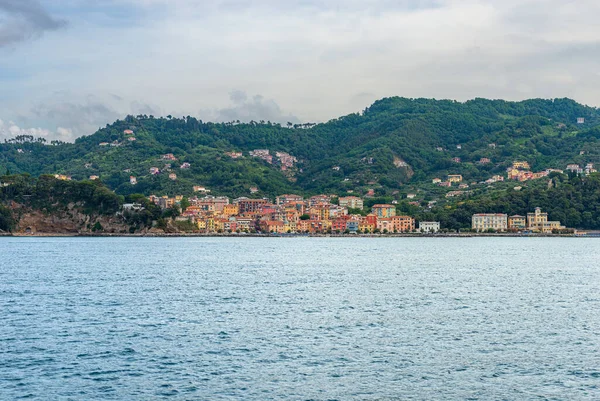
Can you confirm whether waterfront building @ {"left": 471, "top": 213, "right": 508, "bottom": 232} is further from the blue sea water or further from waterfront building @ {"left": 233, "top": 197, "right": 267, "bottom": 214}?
the blue sea water

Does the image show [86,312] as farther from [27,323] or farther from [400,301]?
[400,301]

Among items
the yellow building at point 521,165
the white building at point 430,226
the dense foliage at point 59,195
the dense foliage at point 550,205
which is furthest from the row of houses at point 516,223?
the dense foliage at point 59,195

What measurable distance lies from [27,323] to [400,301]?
54.2 feet

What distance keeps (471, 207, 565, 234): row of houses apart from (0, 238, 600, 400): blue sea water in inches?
3427

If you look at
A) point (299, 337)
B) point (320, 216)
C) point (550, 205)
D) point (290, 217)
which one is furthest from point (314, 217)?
point (299, 337)

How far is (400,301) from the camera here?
35281mm

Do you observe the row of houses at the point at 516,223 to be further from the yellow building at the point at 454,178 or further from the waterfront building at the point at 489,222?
the yellow building at the point at 454,178

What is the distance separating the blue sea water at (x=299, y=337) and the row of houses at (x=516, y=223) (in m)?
87.0

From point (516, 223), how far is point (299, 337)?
11692 cm

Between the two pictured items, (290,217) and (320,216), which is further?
(320,216)

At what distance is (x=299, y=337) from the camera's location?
25594mm

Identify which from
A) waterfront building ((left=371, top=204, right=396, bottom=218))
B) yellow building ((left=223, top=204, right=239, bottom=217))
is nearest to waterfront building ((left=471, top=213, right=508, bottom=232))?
waterfront building ((left=371, top=204, right=396, bottom=218))

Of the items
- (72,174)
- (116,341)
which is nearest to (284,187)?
(72,174)

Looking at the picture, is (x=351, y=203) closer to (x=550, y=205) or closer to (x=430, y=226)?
(x=430, y=226)
